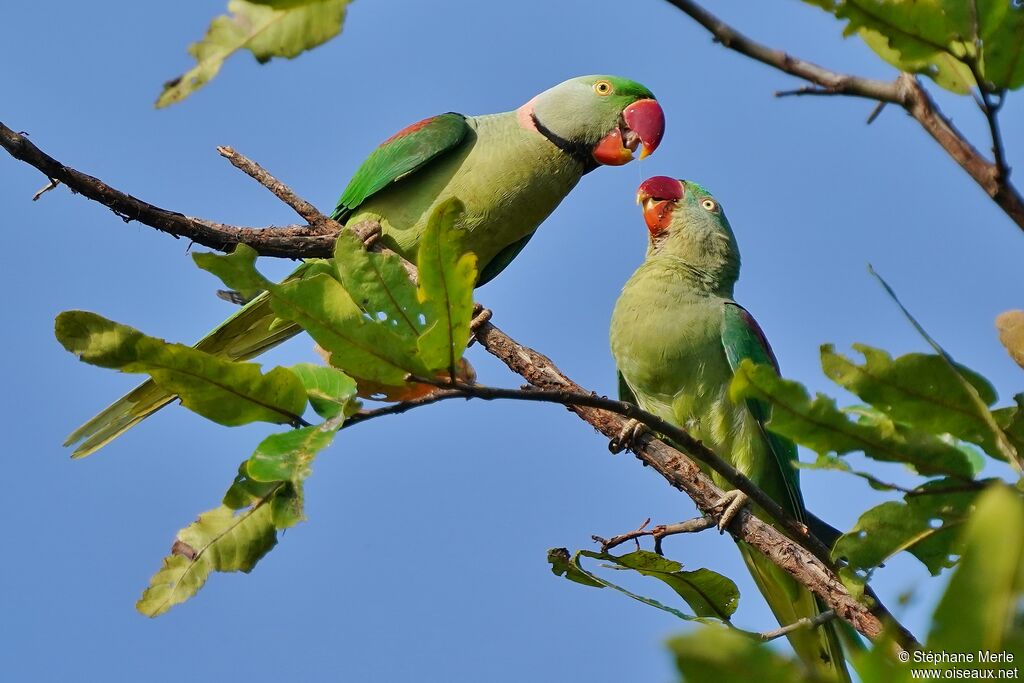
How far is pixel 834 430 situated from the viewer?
172 centimetres

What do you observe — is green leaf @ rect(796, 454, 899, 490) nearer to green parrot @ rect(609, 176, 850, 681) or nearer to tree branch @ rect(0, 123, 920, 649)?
tree branch @ rect(0, 123, 920, 649)

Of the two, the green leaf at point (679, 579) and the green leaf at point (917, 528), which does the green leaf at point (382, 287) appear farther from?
the green leaf at point (679, 579)

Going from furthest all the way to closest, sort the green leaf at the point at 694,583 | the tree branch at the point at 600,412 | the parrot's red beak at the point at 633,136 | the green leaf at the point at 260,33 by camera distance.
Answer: the parrot's red beak at the point at 633,136 → the green leaf at the point at 694,583 → the tree branch at the point at 600,412 → the green leaf at the point at 260,33

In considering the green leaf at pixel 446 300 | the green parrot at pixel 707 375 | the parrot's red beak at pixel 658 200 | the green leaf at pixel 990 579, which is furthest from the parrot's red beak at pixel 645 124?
the green leaf at pixel 990 579

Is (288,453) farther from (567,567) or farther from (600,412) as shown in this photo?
(600,412)

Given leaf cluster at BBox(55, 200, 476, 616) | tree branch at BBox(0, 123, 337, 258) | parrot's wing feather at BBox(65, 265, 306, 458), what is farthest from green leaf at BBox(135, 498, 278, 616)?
tree branch at BBox(0, 123, 337, 258)

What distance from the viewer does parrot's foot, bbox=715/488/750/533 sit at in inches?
130

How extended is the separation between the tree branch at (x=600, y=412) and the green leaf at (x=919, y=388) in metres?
0.43

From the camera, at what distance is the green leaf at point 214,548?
1.99 metres

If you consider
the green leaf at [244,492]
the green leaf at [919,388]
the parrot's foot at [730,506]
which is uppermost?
the parrot's foot at [730,506]

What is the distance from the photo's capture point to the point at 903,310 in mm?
1485

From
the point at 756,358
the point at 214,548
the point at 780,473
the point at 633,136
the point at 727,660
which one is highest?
the point at 633,136

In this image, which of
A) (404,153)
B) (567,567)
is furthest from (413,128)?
(567,567)

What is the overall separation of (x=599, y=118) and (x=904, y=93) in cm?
422
